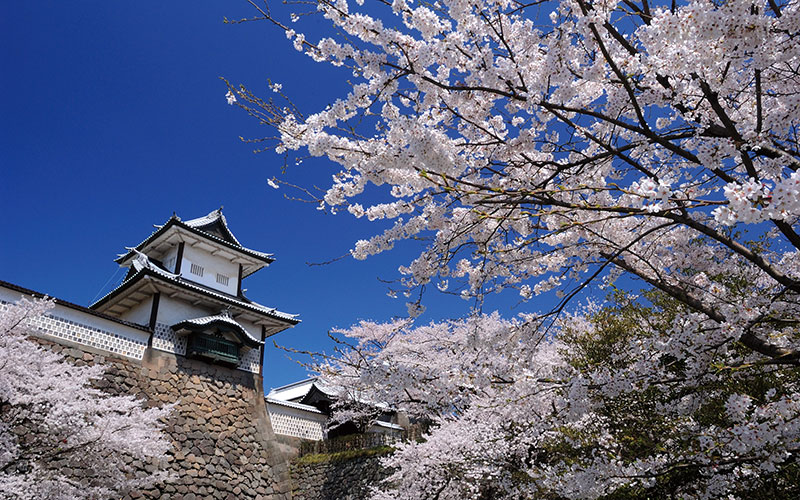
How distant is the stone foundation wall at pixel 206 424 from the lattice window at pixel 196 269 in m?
2.49

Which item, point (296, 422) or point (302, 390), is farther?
point (302, 390)

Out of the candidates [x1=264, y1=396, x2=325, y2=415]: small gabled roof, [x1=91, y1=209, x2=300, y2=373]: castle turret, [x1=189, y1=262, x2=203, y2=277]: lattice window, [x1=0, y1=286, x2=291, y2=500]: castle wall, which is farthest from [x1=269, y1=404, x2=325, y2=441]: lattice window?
[x1=189, y1=262, x2=203, y2=277]: lattice window

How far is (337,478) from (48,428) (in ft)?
24.0

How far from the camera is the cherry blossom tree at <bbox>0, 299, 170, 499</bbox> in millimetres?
5809

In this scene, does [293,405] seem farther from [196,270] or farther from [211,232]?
[211,232]

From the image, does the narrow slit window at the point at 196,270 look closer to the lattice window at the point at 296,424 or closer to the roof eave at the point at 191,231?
the roof eave at the point at 191,231

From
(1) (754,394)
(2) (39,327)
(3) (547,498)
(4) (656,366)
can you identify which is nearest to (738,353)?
(1) (754,394)

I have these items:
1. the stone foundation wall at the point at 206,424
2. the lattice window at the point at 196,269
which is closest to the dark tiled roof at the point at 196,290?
the lattice window at the point at 196,269

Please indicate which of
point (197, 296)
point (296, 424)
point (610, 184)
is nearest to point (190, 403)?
point (197, 296)

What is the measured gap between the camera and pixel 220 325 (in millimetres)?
11938

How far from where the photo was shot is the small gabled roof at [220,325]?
1140cm

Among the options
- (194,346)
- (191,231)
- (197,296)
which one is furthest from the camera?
(191,231)

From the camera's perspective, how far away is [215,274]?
13.4 meters

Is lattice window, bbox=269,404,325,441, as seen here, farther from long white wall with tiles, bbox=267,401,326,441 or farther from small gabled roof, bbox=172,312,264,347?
small gabled roof, bbox=172,312,264,347
